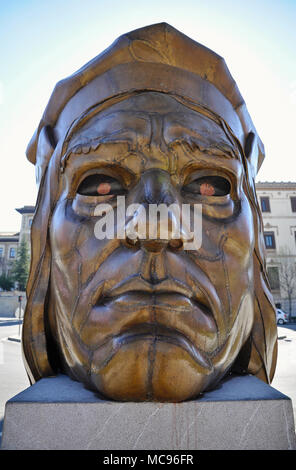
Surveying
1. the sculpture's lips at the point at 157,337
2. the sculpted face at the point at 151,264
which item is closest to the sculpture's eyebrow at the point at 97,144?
the sculpted face at the point at 151,264

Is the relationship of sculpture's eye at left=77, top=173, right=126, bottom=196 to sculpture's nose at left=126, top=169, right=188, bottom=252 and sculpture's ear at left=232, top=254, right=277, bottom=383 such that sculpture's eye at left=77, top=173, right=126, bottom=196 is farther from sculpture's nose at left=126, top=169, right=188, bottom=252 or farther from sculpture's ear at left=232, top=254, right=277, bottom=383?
sculpture's ear at left=232, top=254, right=277, bottom=383

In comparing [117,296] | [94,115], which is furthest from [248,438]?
[94,115]

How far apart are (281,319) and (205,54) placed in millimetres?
20058

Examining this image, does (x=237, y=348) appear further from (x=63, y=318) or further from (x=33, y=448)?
(x=33, y=448)

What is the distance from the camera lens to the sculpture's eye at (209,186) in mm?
1703

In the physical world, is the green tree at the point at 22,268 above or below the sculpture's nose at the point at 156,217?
above

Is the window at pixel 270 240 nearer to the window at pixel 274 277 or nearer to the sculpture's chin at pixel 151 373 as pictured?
the window at pixel 274 277

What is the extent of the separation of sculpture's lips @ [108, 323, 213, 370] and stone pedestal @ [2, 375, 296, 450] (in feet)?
0.69

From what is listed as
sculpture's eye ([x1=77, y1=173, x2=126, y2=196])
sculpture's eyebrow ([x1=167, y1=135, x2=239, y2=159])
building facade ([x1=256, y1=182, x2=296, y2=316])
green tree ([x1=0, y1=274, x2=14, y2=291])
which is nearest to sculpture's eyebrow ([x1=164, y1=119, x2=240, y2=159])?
sculpture's eyebrow ([x1=167, y1=135, x2=239, y2=159])

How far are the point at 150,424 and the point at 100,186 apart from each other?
1132 millimetres

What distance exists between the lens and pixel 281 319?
1930 cm

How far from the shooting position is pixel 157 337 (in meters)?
1.22

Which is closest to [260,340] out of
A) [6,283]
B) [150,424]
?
[150,424]

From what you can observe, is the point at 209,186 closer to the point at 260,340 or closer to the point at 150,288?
the point at 150,288
